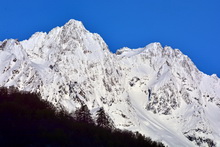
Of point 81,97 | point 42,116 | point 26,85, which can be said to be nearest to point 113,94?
point 81,97

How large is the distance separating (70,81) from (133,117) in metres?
24.5

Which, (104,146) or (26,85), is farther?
(26,85)

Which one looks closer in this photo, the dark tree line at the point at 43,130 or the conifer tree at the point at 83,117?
the dark tree line at the point at 43,130

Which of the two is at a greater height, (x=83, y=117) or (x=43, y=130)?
(x=83, y=117)

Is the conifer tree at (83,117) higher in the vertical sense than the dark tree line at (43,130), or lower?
higher

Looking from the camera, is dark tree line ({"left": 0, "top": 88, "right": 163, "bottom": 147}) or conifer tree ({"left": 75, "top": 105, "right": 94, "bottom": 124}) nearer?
dark tree line ({"left": 0, "top": 88, "right": 163, "bottom": 147})

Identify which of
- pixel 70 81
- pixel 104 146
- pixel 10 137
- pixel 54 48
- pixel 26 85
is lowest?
pixel 10 137

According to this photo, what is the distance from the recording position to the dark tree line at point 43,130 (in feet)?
267

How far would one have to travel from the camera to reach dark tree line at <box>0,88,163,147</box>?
81.2 m

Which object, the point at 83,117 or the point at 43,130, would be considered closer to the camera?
the point at 43,130

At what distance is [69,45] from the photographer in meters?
194

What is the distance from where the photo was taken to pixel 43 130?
8700 centimetres

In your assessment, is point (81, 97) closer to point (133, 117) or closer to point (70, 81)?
point (70, 81)

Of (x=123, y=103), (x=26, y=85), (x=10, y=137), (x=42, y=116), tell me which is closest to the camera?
(x=10, y=137)
